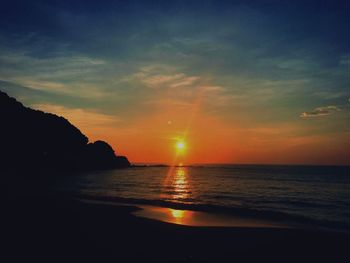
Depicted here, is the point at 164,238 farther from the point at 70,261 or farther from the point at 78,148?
the point at 78,148

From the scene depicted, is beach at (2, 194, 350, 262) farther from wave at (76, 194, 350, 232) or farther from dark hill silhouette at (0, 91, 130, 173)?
dark hill silhouette at (0, 91, 130, 173)

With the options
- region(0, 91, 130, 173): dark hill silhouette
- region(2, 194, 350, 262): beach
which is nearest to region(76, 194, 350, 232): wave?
region(2, 194, 350, 262): beach

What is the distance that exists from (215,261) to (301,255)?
16.6 ft

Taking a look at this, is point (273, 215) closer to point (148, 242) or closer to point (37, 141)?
point (148, 242)

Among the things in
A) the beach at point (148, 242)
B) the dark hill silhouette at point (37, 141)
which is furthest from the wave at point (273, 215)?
the dark hill silhouette at point (37, 141)

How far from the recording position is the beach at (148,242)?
537 inches

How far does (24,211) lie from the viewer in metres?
23.4

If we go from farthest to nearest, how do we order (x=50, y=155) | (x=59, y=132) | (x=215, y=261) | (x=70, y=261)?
(x=59, y=132) → (x=50, y=155) → (x=215, y=261) → (x=70, y=261)

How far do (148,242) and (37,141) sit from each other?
365ft

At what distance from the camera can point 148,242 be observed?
53.9 feet

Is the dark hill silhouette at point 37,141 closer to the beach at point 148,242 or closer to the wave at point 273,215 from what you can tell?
the wave at point 273,215

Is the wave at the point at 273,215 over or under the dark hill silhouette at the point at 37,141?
under

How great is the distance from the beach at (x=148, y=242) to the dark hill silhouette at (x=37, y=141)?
76.3m

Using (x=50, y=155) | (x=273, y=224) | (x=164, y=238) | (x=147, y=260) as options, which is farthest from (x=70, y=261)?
(x=50, y=155)
